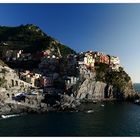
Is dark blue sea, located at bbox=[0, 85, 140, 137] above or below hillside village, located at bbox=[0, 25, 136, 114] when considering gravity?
below

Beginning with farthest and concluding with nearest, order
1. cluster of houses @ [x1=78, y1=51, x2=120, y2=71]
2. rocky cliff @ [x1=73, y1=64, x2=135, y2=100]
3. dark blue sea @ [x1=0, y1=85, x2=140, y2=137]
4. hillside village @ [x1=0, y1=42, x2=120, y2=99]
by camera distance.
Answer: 1. cluster of houses @ [x1=78, y1=51, x2=120, y2=71]
2. hillside village @ [x1=0, y1=42, x2=120, y2=99]
3. rocky cliff @ [x1=73, y1=64, x2=135, y2=100]
4. dark blue sea @ [x1=0, y1=85, x2=140, y2=137]

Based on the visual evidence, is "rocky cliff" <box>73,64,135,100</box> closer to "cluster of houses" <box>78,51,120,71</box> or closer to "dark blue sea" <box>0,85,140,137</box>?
"cluster of houses" <box>78,51,120,71</box>

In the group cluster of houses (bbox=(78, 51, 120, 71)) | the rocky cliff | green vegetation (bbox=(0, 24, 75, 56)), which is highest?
green vegetation (bbox=(0, 24, 75, 56))

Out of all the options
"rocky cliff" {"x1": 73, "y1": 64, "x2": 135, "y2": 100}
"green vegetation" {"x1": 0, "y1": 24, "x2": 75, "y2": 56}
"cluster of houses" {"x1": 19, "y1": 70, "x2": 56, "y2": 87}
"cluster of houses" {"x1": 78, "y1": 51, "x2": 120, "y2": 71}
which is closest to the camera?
"rocky cliff" {"x1": 73, "y1": 64, "x2": 135, "y2": 100}

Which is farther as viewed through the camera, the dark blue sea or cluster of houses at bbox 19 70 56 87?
cluster of houses at bbox 19 70 56 87

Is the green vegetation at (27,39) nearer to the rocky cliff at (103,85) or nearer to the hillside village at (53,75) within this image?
the hillside village at (53,75)

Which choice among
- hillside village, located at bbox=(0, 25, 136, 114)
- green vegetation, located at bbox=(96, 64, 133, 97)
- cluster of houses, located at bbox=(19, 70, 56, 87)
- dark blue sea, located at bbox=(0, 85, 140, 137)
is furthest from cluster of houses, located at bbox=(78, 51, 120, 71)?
dark blue sea, located at bbox=(0, 85, 140, 137)

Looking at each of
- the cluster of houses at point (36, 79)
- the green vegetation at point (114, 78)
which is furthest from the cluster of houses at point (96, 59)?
the cluster of houses at point (36, 79)
